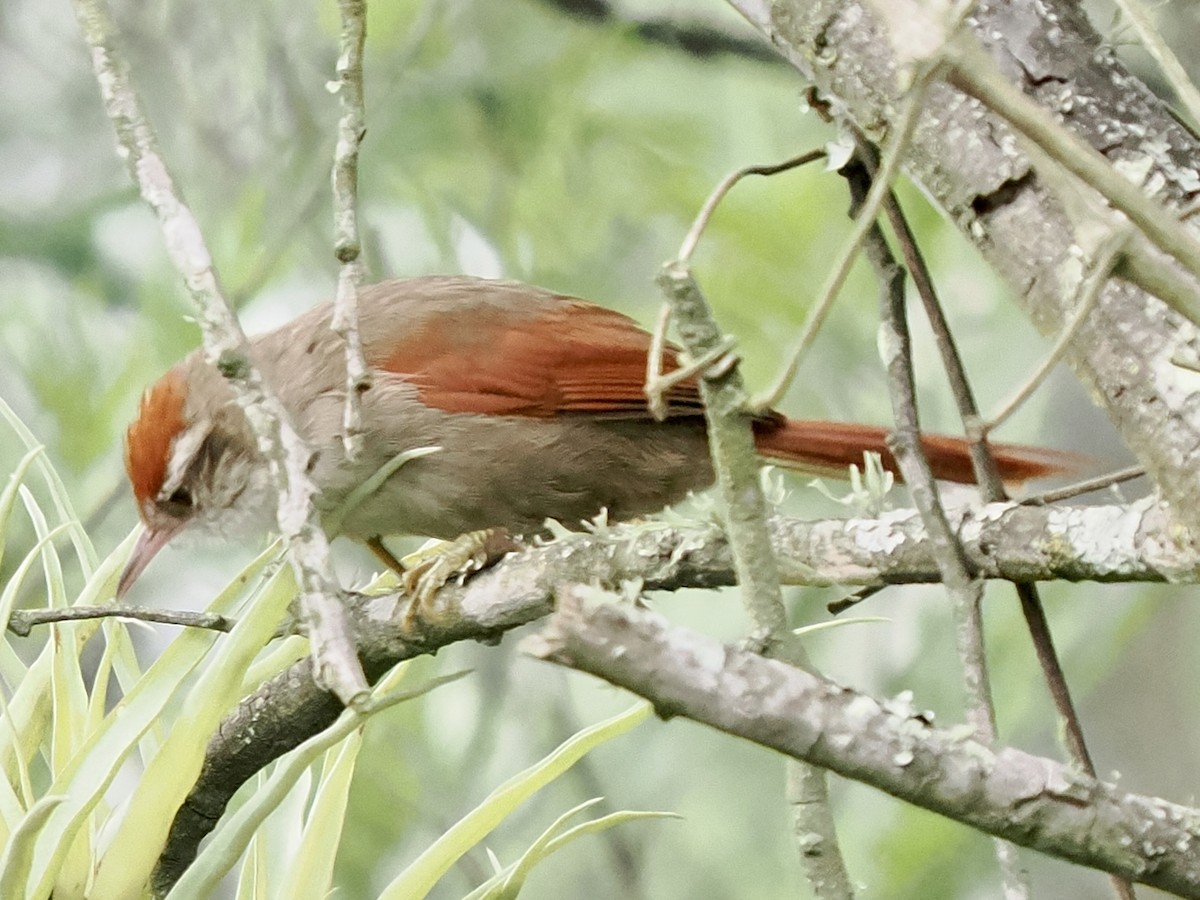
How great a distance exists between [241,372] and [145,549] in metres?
0.91

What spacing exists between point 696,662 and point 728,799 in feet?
6.94

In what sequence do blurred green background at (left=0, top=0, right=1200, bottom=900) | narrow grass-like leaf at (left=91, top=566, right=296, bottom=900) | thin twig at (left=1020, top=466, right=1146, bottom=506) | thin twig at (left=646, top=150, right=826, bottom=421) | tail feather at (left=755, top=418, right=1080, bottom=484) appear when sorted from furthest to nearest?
blurred green background at (left=0, top=0, right=1200, bottom=900) < tail feather at (left=755, top=418, right=1080, bottom=484) < narrow grass-like leaf at (left=91, top=566, right=296, bottom=900) < thin twig at (left=1020, top=466, right=1146, bottom=506) < thin twig at (left=646, top=150, right=826, bottom=421)

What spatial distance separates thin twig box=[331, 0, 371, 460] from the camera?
39.8 inches

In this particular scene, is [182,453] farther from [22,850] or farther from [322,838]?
[22,850]

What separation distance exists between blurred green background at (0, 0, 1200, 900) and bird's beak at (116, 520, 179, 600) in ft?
2.40

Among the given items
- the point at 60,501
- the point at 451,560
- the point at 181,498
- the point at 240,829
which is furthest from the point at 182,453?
the point at 240,829

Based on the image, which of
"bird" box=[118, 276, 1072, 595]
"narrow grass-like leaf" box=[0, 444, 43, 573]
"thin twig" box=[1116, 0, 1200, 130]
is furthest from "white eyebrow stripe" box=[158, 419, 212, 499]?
"thin twig" box=[1116, 0, 1200, 130]

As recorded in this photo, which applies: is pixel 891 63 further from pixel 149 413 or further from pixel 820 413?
pixel 820 413

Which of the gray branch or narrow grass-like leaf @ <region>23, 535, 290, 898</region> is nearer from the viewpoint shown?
the gray branch

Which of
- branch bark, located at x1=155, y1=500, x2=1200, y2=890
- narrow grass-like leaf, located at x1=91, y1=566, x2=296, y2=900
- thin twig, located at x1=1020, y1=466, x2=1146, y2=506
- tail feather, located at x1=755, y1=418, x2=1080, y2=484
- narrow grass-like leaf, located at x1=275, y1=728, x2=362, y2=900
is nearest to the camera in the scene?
branch bark, located at x1=155, y1=500, x2=1200, y2=890

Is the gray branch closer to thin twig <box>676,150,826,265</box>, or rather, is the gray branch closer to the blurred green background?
thin twig <box>676,150,826,265</box>

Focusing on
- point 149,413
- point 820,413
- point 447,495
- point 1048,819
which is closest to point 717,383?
point 1048,819

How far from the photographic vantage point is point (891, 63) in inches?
39.5

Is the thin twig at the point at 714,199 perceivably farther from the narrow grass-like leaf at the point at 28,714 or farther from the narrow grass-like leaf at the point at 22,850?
the narrow grass-like leaf at the point at 28,714
